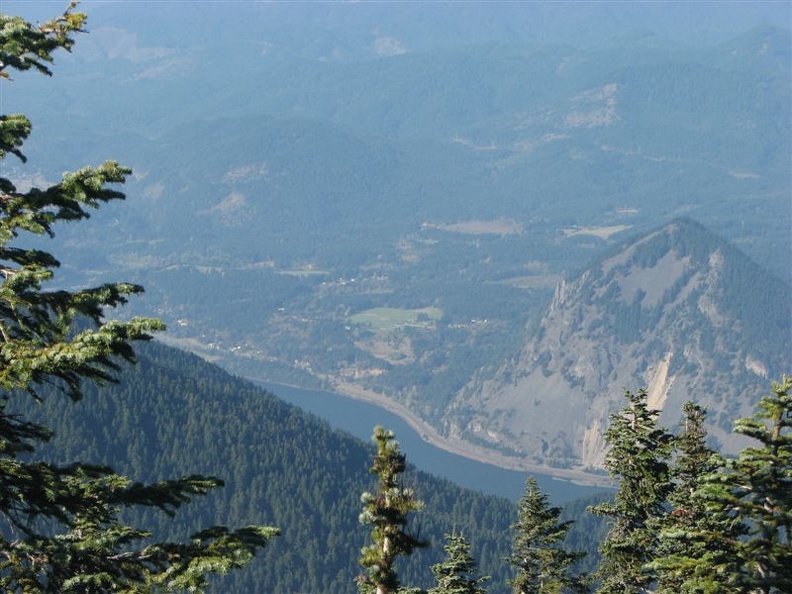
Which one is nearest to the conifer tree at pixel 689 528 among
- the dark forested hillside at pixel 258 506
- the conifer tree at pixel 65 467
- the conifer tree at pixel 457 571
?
the conifer tree at pixel 457 571

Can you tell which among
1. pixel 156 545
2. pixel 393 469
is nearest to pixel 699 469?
pixel 393 469

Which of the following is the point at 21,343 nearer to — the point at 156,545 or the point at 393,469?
the point at 156,545

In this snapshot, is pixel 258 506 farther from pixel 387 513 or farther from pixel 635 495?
pixel 387 513

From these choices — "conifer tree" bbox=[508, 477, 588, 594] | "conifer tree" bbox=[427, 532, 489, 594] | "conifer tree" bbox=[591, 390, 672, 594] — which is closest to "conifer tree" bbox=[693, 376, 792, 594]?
"conifer tree" bbox=[427, 532, 489, 594]

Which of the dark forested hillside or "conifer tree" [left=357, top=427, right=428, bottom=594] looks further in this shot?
the dark forested hillside

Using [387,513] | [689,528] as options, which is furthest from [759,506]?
[387,513]

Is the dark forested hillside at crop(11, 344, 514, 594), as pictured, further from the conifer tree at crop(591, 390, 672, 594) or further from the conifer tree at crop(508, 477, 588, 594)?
the conifer tree at crop(591, 390, 672, 594)

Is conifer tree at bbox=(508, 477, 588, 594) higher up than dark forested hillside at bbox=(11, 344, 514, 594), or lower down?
lower down
